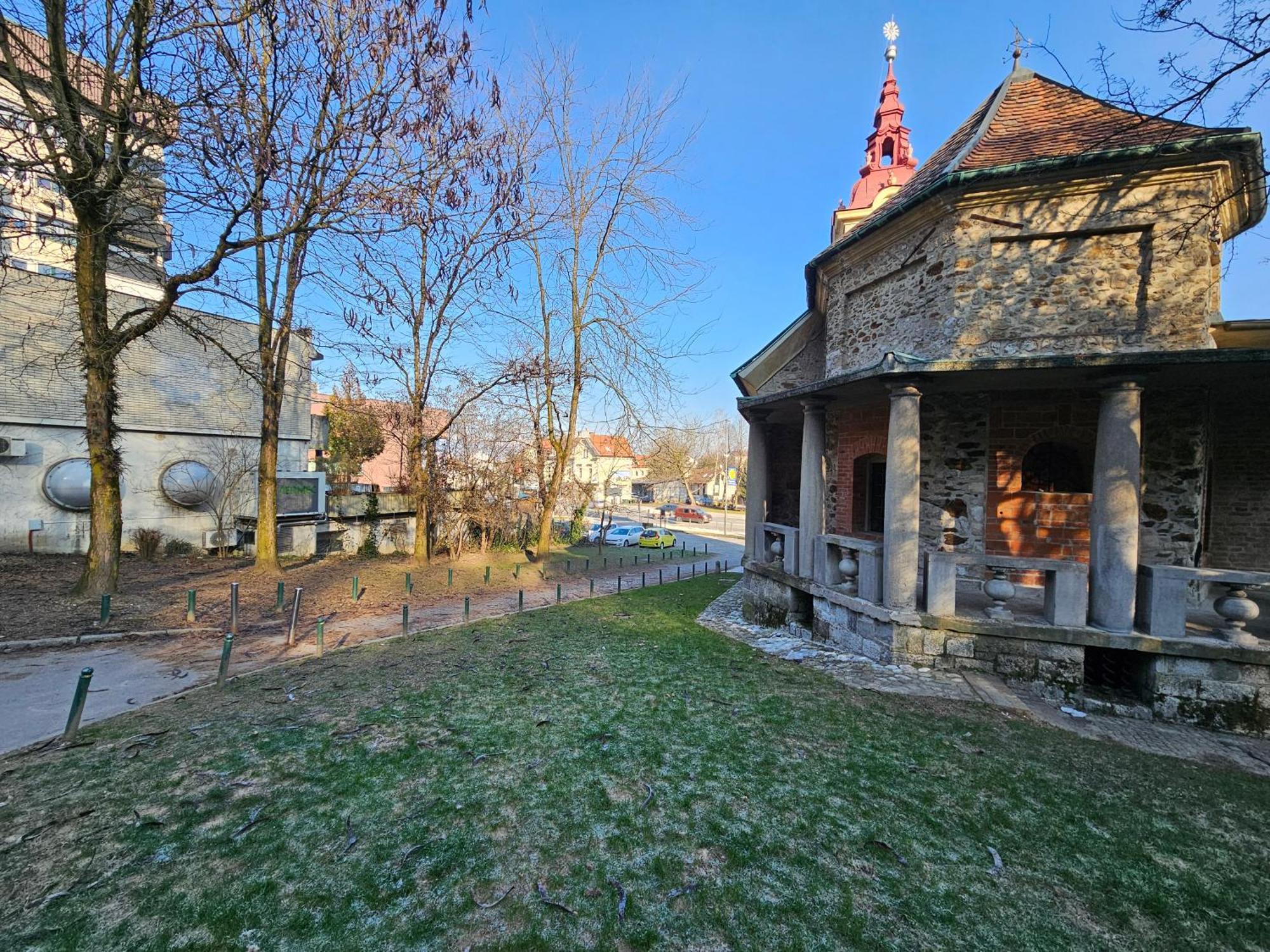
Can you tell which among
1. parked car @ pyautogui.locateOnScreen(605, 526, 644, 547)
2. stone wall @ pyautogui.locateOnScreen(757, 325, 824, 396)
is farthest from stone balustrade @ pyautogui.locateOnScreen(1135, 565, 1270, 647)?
parked car @ pyautogui.locateOnScreen(605, 526, 644, 547)

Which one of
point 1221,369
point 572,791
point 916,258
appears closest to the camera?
point 572,791

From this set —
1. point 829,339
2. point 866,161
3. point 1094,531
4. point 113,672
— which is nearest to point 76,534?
point 113,672

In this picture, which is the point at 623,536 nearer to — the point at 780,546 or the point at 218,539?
the point at 218,539

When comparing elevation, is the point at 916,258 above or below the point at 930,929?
above

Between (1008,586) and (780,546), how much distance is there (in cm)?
452

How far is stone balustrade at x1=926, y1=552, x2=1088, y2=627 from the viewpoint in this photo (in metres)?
6.07

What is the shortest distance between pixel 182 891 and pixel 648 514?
46.6 m

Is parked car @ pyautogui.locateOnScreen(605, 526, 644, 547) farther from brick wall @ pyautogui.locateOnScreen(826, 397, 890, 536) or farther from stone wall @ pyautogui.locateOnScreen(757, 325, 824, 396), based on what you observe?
brick wall @ pyautogui.locateOnScreen(826, 397, 890, 536)

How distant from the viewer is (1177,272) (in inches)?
277

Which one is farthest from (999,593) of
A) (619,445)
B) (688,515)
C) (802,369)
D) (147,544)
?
(688,515)

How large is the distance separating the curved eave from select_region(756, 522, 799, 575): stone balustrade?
591cm

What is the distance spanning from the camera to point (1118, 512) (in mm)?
5941

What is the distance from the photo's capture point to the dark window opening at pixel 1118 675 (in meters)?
5.93

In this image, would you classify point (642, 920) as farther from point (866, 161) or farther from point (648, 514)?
point (648, 514)
